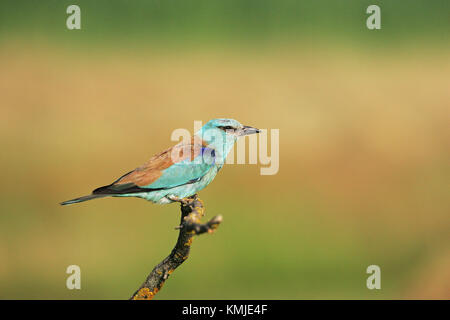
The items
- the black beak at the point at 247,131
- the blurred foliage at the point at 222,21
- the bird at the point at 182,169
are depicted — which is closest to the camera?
the bird at the point at 182,169

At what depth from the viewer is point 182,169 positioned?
6.05 meters

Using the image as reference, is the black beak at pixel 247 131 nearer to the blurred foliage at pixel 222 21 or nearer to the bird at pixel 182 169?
the bird at pixel 182 169

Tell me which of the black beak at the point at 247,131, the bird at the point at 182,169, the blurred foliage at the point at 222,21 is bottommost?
the bird at the point at 182,169

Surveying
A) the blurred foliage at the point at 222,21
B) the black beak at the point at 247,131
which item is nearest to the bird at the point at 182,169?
the black beak at the point at 247,131

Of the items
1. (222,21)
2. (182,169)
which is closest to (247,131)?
(182,169)

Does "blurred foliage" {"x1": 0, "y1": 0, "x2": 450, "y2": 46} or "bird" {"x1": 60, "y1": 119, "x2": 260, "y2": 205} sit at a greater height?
"blurred foliage" {"x1": 0, "y1": 0, "x2": 450, "y2": 46}

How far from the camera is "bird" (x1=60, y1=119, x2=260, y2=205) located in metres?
5.82

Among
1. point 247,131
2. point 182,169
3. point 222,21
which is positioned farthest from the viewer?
point 222,21

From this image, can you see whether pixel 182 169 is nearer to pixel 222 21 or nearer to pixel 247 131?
pixel 247 131

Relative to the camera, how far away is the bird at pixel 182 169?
5.82 m

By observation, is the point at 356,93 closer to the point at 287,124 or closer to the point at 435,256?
the point at 287,124

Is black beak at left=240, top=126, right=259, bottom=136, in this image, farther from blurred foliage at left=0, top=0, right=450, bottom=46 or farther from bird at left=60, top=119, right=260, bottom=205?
blurred foliage at left=0, top=0, right=450, bottom=46

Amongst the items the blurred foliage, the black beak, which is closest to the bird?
the black beak

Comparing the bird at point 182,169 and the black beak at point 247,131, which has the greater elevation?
the black beak at point 247,131
